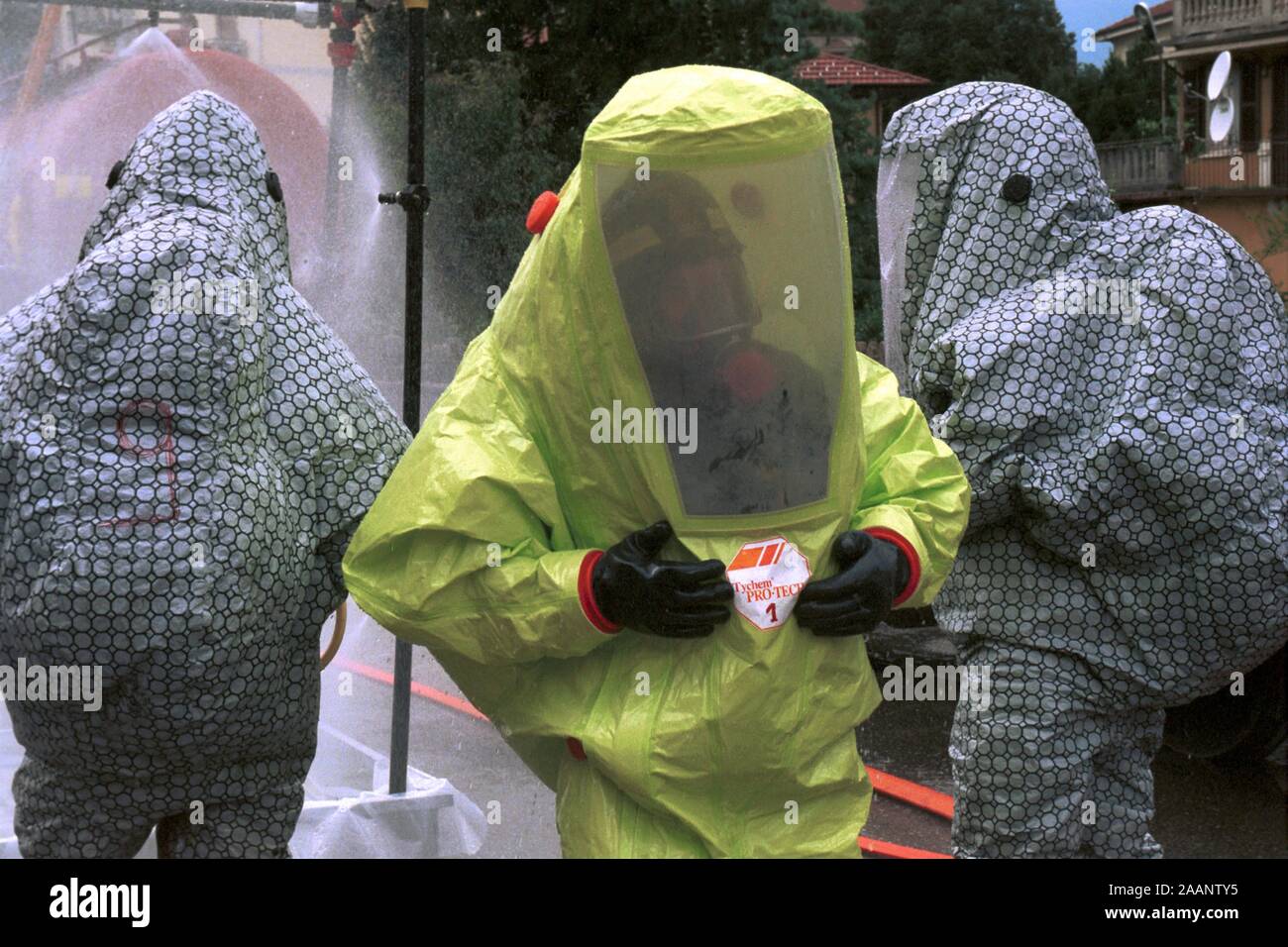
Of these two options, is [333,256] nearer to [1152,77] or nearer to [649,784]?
[649,784]

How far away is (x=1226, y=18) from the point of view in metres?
28.4

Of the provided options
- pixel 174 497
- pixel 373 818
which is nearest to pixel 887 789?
pixel 373 818

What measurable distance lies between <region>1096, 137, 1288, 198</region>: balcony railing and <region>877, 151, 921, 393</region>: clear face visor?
22886 millimetres

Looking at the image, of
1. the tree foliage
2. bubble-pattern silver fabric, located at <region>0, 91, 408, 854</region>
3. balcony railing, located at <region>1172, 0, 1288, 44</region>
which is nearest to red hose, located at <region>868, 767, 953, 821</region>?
bubble-pattern silver fabric, located at <region>0, 91, 408, 854</region>

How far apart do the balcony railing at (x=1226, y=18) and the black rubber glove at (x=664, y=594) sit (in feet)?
89.0

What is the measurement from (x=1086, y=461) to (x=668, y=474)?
1.27m

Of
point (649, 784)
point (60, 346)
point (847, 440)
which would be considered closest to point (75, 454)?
point (60, 346)

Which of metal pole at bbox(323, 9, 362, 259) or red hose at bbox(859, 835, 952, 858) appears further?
red hose at bbox(859, 835, 952, 858)

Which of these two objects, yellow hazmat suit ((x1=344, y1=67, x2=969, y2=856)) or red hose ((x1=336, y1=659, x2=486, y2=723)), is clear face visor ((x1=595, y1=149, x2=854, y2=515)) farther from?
red hose ((x1=336, y1=659, x2=486, y2=723))

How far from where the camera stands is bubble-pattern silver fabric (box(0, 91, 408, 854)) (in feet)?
10.4

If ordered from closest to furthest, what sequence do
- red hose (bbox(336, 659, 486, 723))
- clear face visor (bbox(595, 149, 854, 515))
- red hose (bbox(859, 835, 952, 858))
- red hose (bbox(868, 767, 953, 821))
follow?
clear face visor (bbox(595, 149, 854, 515)), red hose (bbox(859, 835, 952, 858)), red hose (bbox(868, 767, 953, 821)), red hose (bbox(336, 659, 486, 723))

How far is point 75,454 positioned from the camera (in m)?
3.19

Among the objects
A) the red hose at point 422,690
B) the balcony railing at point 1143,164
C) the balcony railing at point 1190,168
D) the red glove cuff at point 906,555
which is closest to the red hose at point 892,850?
the red hose at point 422,690

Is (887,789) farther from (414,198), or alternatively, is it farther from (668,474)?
(668,474)
